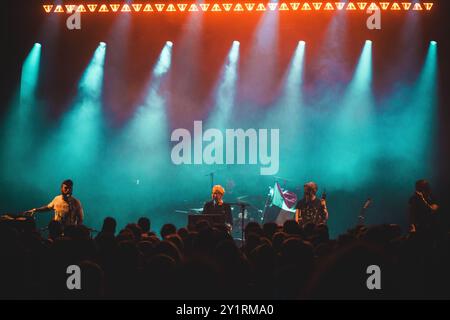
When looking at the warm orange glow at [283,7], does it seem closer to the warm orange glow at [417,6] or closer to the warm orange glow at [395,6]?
the warm orange glow at [395,6]

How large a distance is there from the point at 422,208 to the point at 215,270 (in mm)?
4762

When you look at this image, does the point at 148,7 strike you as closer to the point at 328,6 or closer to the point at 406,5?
the point at 328,6

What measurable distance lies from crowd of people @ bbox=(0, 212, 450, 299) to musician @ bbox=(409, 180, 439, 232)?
2.57 meters

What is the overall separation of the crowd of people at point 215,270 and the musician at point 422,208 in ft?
8.43

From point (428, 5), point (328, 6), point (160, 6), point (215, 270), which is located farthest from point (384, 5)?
point (215, 270)

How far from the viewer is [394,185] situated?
479 inches

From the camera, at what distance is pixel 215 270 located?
3086mm

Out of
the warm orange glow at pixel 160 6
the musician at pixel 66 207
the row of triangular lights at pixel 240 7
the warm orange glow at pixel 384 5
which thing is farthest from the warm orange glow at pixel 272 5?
the musician at pixel 66 207

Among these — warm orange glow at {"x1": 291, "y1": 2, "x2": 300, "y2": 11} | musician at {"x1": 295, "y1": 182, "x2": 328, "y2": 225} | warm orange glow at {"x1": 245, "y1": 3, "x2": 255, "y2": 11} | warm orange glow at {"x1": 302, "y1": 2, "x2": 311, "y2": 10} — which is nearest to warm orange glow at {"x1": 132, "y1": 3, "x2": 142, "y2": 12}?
warm orange glow at {"x1": 245, "y1": 3, "x2": 255, "y2": 11}

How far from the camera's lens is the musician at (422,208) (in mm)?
6918

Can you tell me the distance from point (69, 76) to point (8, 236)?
9.04 meters

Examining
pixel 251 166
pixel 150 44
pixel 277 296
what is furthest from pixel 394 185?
pixel 277 296

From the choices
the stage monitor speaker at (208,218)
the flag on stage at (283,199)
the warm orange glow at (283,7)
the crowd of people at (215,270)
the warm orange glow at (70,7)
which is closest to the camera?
the crowd of people at (215,270)
